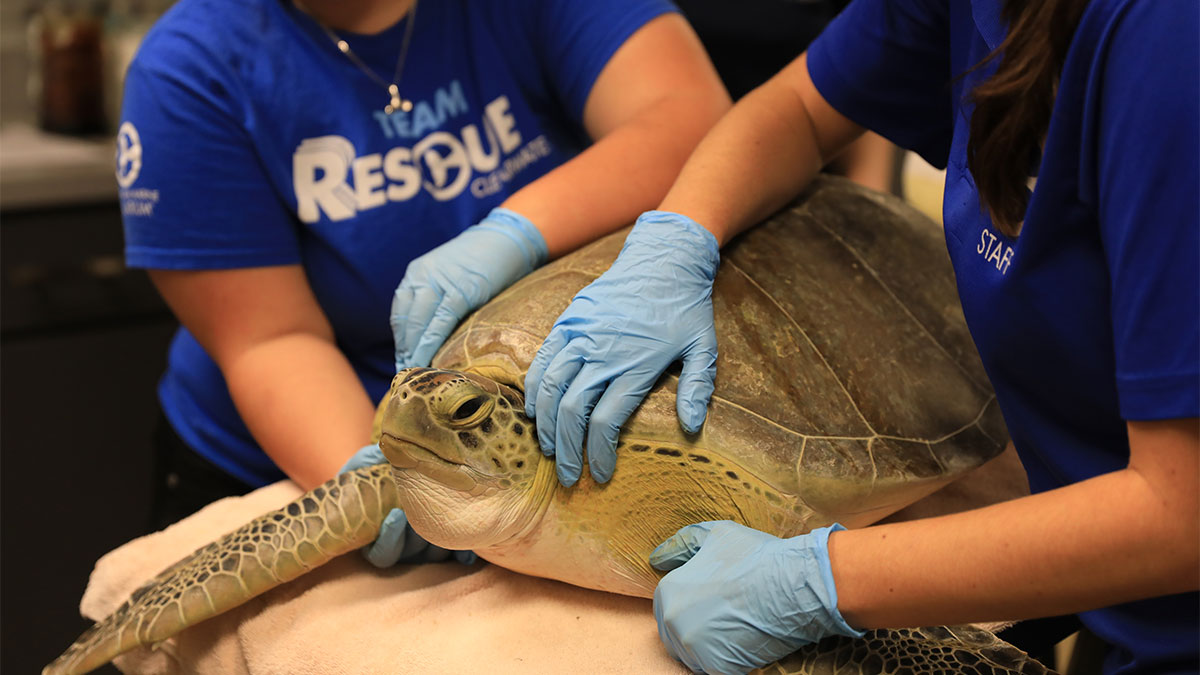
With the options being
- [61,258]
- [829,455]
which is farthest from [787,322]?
[61,258]

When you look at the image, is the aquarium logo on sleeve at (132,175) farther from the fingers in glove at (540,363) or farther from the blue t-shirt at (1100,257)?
the blue t-shirt at (1100,257)

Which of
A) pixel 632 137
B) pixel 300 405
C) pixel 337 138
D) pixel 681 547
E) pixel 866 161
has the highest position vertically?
pixel 337 138

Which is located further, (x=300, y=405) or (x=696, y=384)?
(x=300, y=405)

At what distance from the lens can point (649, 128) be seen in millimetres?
1065

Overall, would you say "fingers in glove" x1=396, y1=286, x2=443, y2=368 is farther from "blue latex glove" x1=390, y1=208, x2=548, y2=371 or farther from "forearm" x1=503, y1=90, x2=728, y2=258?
"forearm" x1=503, y1=90, x2=728, y2=258

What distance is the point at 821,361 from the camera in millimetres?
882

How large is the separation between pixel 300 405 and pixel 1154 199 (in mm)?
846

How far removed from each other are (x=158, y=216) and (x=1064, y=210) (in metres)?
0.91

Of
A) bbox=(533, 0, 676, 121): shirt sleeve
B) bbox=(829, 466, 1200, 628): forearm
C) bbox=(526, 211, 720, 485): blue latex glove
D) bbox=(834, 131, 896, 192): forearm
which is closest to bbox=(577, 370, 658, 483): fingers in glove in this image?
bbox=(526, 211, 720, 485): blue latex glove

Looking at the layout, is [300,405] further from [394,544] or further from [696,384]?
[696,384]

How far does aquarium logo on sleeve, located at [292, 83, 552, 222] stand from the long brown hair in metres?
0.63

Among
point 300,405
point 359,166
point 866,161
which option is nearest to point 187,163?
point 359,166

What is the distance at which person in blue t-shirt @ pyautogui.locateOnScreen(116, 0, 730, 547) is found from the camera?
3.29 feet

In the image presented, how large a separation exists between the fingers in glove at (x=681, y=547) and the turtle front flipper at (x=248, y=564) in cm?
26
